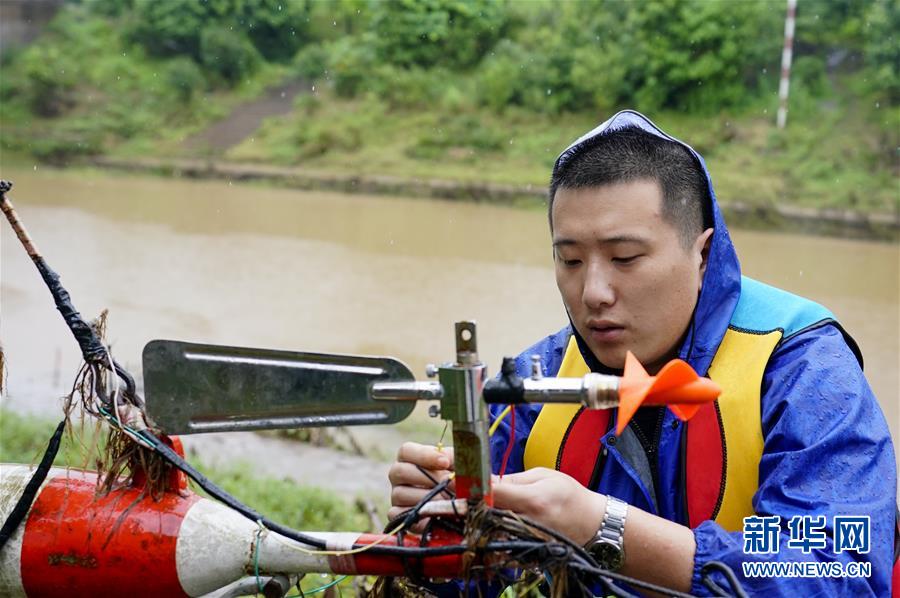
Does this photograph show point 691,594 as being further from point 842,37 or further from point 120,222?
point 842,37

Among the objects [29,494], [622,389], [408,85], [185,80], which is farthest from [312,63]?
[622,389]

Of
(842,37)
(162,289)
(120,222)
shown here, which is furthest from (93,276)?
(842,37)

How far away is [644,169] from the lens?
1806 millimetres

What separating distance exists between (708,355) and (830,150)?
13934mm

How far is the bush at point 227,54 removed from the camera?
20.2 meters

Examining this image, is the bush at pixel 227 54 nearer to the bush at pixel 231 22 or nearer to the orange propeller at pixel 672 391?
the bush at pixel 231 22

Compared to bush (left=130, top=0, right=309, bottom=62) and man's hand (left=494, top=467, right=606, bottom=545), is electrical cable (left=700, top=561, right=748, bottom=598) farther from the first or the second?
bush (left=130, top=0, right=309, bottom=62)

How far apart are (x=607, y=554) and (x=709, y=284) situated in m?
0.67

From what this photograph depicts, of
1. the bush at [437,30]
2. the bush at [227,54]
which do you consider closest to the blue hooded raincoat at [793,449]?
the bush at [437,30]

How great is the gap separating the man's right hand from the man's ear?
702 mm

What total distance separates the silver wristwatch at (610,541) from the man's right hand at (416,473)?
25 centimetres

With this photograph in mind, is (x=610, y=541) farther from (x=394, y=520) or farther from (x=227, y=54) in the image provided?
(x=227, y=54)

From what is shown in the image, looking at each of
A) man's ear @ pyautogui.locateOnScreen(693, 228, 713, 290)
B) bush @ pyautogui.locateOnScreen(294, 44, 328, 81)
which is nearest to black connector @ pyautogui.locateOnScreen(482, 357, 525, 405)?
man's ear @ pyautogui.locateOnScreen(693, 228, 713, 290)

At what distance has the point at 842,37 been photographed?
50.8 feet
